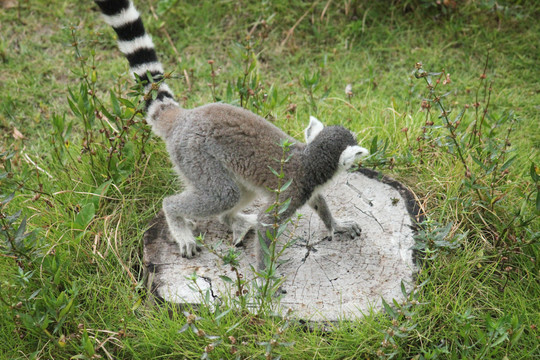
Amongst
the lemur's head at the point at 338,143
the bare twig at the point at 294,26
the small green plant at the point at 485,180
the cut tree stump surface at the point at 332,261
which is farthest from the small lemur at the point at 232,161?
the bare twig at the point at 294,26

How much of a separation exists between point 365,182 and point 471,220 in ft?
2.78

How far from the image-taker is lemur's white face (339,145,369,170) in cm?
339

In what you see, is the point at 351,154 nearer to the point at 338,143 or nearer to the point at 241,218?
the point at 338,143

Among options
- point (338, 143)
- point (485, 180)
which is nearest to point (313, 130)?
point (338, 143)

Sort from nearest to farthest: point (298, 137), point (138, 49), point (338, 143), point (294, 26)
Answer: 1. point (338, 143)
2. point (138, 49)
3. point (298, 137)
4. point (294, 26)

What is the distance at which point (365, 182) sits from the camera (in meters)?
4.25

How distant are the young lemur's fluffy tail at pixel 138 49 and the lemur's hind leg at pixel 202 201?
523 mm

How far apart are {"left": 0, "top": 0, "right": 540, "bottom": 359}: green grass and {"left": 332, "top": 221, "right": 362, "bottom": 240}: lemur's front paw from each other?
1.86 feet

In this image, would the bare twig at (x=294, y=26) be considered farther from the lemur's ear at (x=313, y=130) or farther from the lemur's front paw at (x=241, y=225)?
the lemur's front paw at (x=241, y=225)

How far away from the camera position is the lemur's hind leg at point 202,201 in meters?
3.63

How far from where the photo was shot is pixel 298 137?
481 centimetres

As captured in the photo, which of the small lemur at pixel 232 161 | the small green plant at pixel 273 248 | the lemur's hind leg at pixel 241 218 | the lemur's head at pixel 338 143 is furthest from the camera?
the lemur's hind leg at pixel 241 218

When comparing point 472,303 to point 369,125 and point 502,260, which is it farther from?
point 369,125

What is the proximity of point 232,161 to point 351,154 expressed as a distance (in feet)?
2.73
